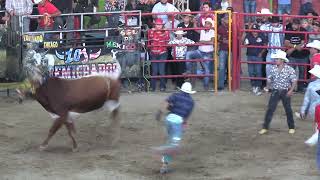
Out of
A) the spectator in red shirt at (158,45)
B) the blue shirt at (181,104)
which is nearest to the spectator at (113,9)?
the spectator in red shirt at (158,45)

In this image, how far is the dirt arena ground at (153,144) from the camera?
30.1 ft

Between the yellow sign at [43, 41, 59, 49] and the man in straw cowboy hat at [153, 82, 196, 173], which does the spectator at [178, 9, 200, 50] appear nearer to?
the yellow sign at [43, 41, 59, 49]

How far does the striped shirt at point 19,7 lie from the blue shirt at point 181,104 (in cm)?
685

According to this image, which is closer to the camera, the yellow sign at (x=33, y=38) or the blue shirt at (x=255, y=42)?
the yellow sign at (x=33, y=38)

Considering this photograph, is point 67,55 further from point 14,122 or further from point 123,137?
point 123,137

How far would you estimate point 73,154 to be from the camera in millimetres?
10172

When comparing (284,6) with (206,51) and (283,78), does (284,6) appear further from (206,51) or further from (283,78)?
(283,78)

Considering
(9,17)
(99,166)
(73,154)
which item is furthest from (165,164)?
(9,17)

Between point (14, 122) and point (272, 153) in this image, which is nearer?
point (272, 153)

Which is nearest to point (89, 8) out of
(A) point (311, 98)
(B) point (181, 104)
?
(A) point (311, 98)

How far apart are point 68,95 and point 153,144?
1.56 metres

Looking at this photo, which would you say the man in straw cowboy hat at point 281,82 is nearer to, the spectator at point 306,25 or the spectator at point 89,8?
the spectator at point 306,25

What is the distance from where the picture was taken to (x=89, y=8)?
1625 centimetres

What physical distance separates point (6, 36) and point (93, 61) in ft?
6.21
